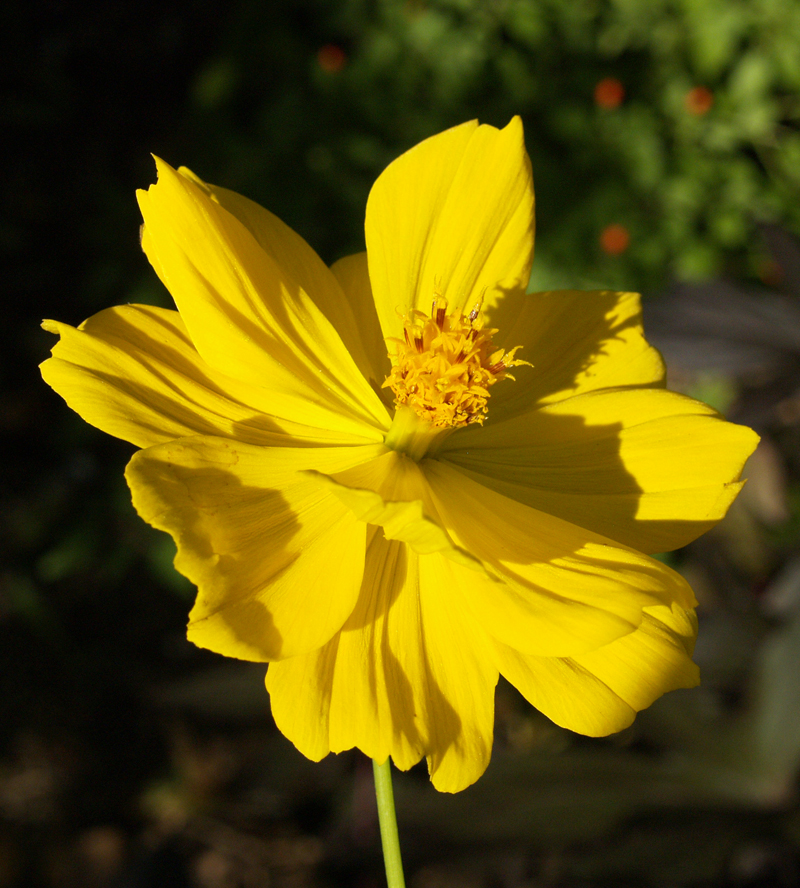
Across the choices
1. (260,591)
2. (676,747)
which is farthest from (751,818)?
(260,591)

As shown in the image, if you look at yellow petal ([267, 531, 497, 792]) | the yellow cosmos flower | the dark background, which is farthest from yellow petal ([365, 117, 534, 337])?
the dark background

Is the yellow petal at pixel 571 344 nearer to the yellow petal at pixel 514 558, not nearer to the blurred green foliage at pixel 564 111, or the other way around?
the yellow petal at pixel 514 558

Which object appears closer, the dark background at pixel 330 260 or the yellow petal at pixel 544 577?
the yellow petal at pixel 544 577

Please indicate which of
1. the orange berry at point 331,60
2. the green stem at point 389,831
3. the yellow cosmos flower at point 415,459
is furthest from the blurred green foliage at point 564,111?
the green stem at point 389,831

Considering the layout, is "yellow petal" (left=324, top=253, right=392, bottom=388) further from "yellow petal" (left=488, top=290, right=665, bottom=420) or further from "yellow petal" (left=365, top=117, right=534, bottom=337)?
"yellow petal" (left=488, top=290, right=665, bottom=420)

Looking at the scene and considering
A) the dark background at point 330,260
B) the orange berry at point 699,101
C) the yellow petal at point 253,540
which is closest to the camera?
the yellow petal at point 253,540

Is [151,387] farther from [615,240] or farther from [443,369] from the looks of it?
[615,240]

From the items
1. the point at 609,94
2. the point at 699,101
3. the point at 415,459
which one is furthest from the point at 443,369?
the point at 699,101
